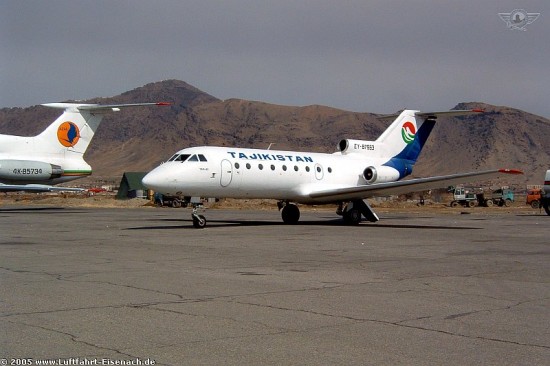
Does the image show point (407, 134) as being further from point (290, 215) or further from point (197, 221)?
point (197, 221)

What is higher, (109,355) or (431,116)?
(431,116)

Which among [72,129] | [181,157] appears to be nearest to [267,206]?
[72,129]

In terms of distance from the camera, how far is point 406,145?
108 feet

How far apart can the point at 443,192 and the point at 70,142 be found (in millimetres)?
76506

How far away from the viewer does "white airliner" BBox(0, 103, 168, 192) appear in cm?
4119

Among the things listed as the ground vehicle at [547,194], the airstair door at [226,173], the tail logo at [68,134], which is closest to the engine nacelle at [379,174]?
the airstair door at [226,173]

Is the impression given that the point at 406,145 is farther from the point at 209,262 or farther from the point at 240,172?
the point at 209,262

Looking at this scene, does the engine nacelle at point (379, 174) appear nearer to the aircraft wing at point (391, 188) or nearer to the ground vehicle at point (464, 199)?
the aircraft wing at point (391, 188)

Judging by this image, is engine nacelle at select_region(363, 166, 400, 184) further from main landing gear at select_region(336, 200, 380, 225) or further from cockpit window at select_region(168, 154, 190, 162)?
cockpit window at select_region(168, 154, 190, 162)

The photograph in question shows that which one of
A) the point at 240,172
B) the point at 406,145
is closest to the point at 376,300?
the point at 240,172

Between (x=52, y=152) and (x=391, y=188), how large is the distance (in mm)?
23139

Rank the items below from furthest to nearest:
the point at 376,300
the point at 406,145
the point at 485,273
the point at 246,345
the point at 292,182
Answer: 1. the point at 406,145
2. the point at 292,182
3. the point at 485,273
4. the point at 376,300
5. the point at 246,345

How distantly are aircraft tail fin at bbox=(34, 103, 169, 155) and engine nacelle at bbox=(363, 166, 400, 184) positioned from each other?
16.7 m

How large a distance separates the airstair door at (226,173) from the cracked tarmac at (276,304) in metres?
7.89
